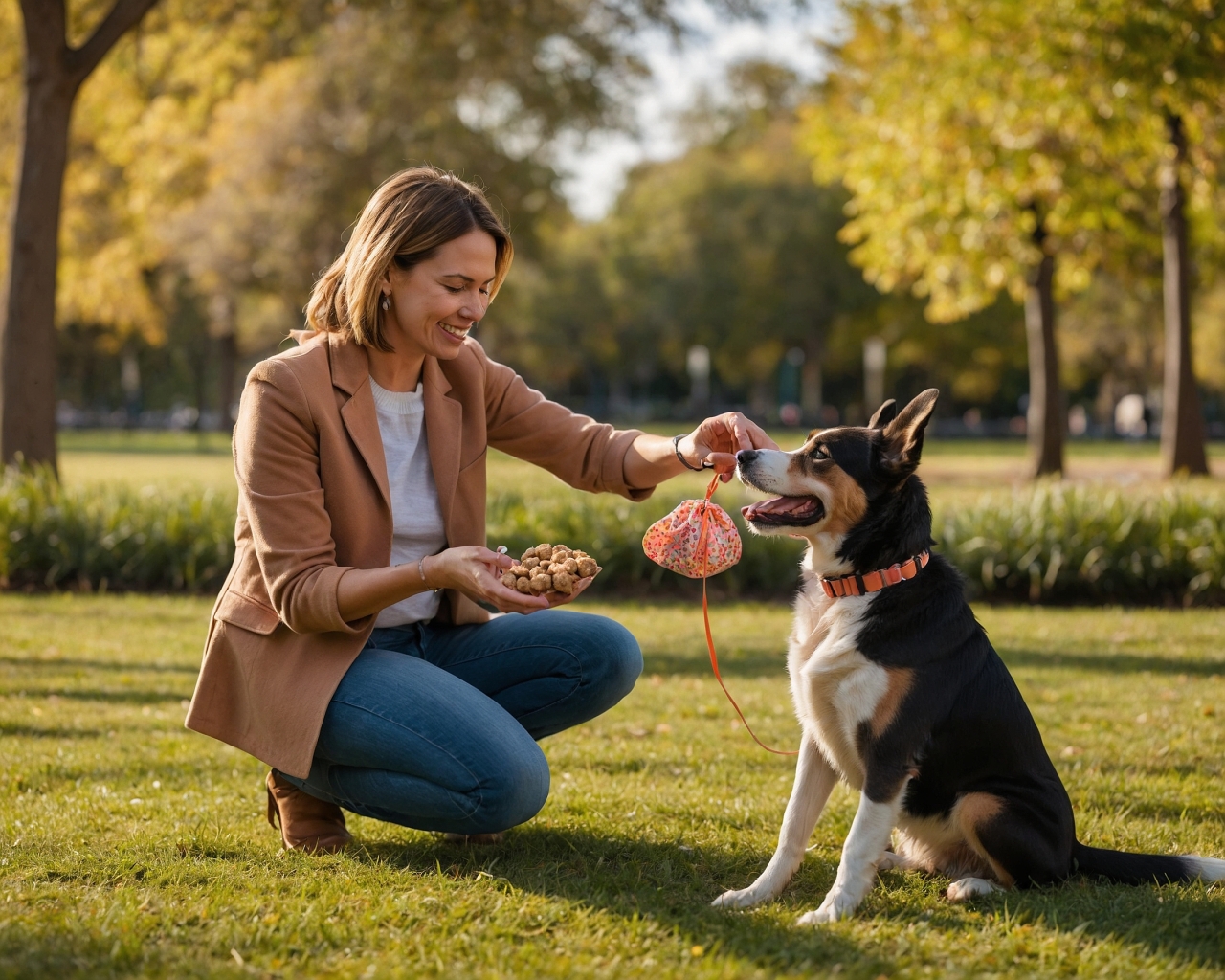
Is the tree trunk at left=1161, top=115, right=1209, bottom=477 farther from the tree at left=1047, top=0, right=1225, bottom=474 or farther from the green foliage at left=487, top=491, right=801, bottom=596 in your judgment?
the green foliage at left=487, top=491, right=801, bottom=596

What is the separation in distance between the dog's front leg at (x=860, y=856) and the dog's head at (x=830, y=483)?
2.42 feet

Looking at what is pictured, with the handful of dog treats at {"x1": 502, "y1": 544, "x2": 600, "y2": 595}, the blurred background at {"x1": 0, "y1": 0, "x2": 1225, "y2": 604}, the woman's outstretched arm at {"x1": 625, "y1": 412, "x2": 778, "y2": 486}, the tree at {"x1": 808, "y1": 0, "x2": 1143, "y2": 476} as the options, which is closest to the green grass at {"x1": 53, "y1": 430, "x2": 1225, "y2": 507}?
the blurred background at {"x1": 0, "y1": 0, "x2": 1225, "y2": 604}

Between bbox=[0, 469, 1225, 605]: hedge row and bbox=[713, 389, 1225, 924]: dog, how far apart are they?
A: 21.6 ft

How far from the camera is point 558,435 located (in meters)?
4.45

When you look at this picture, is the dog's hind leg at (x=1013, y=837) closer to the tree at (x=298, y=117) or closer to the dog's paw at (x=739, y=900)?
the dog's paw at (x=739, y=900)

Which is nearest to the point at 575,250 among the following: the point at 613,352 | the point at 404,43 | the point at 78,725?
the point at 613,352

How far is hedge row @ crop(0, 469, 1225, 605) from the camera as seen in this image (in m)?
10.3

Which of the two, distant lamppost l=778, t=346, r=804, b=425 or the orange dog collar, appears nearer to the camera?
the orange dog collar

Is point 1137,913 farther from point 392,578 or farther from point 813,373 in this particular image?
point 813,373

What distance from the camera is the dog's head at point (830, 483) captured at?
11.9ft

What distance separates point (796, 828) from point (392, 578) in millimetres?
1449

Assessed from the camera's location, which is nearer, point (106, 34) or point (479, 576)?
point (479, 576)

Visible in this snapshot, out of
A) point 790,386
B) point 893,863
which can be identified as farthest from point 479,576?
point 790,386

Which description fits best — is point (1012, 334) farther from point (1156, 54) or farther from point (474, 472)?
point (474, 472)
